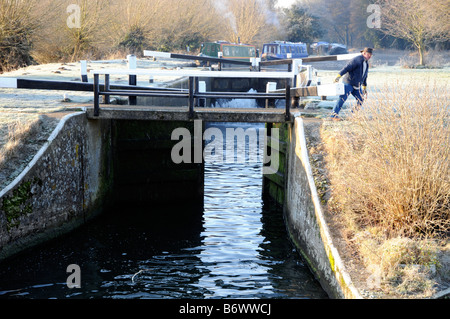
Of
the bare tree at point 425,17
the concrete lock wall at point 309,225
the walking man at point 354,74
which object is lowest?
the concrete lock wall at point 309,225

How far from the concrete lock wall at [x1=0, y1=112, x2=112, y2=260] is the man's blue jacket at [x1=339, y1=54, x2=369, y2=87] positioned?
4712 millimetres

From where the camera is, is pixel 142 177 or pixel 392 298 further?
pixel 142 177

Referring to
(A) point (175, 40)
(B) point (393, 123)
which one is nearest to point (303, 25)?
(A) point (175, 40)

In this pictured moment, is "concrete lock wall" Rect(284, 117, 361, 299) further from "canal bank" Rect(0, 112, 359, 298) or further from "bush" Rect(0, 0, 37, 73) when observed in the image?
"bush" Rect(0, 0, 37, 73)

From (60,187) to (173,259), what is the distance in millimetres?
2167

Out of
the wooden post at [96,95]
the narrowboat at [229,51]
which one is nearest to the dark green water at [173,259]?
the wooden post at [96,95]

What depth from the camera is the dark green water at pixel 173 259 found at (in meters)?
7.32

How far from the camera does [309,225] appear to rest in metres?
8.09

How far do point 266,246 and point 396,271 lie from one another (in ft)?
11.8

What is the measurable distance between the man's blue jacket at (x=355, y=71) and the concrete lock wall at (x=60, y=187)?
4.71 metres

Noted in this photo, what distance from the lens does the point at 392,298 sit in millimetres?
5637

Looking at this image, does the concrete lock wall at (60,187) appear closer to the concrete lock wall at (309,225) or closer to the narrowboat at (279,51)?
the concrete lock wall at (309,225)
